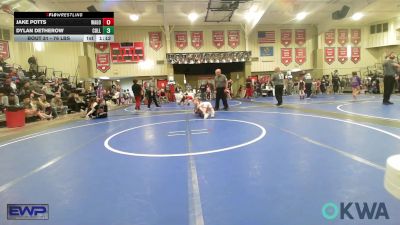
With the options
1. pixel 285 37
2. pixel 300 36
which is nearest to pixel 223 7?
pixel 285 37

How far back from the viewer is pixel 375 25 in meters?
24.4

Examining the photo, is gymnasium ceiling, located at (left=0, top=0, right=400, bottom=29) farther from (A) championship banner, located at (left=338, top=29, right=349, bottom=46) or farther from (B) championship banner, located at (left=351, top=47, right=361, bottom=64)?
(B) championship banner, located at (left=351, top=47, right=361, bottom=64)

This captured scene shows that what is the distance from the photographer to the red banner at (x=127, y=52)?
22220mm

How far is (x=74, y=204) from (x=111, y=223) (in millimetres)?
612

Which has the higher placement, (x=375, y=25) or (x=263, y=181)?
(x=375, y=25)

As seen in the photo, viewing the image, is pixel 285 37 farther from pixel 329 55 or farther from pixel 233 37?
pixel 233 37

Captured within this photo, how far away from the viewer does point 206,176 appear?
10.4ft

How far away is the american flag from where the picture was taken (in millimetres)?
23656

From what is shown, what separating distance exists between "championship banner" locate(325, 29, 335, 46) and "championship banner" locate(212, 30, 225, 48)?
9470 mm

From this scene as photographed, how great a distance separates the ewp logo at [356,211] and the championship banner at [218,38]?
72.3ft

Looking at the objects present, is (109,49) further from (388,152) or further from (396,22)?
(396,22)

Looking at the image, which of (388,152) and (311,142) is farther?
(311,142)

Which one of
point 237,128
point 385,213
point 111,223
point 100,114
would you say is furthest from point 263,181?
point 100,114

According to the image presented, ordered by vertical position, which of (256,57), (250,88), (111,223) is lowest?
(111,223)
